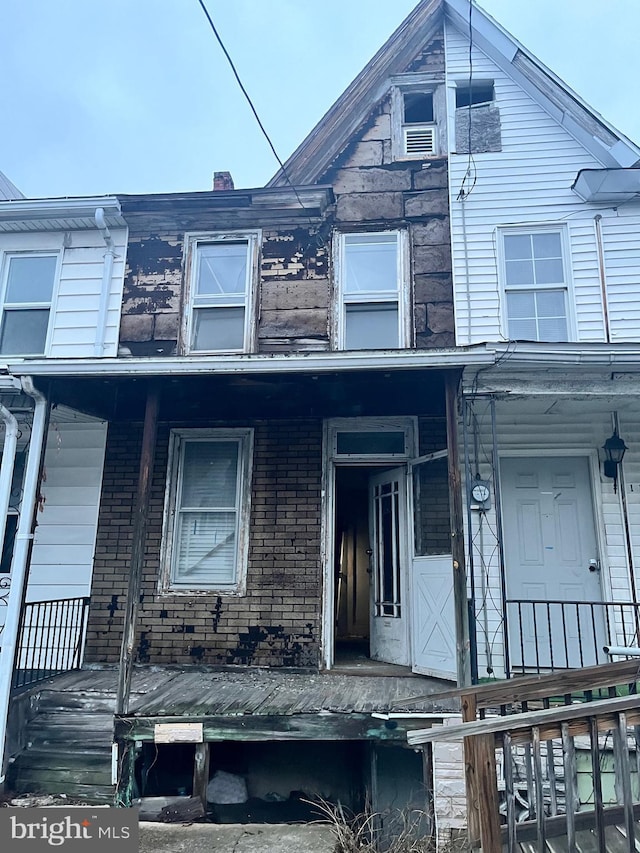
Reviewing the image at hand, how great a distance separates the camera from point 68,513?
257 inches

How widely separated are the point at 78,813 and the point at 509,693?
3.09 m

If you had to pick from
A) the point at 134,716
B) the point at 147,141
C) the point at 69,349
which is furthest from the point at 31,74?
the point at 134,716

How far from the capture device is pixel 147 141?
6556 cm

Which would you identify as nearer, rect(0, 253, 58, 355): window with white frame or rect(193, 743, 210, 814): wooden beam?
rect(193, 743, 210, 814): wooden beam

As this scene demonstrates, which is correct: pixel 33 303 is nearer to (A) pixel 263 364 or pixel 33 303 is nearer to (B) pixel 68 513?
(B) pixel 68 513

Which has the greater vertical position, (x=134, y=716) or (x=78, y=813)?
(x=134, y=716)

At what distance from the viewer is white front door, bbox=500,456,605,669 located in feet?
19.4

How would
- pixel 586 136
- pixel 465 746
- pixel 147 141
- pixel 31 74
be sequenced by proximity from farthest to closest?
pixel 147 141 → pixel 31 74 → pixel 586 136 → pixel 465 746

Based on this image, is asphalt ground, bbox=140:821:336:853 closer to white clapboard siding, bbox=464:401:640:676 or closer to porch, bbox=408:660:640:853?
porch, bbox=408:660:640:853

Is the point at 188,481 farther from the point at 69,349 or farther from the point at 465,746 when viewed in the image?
the point at 465,746

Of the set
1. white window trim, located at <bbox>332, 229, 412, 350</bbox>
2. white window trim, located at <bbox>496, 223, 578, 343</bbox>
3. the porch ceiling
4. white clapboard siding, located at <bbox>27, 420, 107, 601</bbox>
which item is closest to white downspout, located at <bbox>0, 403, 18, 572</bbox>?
the porch ceiling

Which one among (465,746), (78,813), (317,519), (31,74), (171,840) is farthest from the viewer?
(31,74)

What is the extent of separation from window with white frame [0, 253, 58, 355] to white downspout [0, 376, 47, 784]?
2.37m

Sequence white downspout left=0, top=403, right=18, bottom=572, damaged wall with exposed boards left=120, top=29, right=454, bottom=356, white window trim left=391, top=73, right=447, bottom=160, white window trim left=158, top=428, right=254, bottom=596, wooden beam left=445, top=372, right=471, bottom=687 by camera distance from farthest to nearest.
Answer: white window trim left=391, top=73, right=447, bottom=160 < damaged wall with exposed boards left=120, top=29, right=454, bottom=356 < white window trim left=158, top=428, right=254, bottom=596 < white downspout left=0, top=403, right=18, bottom=572 < wooden beam left=445, top=372, right=471, bottom=687
